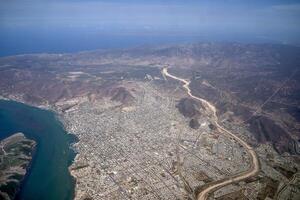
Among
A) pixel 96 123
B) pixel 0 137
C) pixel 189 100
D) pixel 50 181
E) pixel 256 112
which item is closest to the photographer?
pixel 50 181

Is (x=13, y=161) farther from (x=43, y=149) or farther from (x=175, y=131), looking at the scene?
(x=175, y=131)

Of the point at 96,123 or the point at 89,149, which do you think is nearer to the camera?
the point at 89,149

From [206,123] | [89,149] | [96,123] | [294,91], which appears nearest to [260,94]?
[294,91]

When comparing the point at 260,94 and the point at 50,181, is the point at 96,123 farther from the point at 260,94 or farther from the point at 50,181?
the point at 260,94

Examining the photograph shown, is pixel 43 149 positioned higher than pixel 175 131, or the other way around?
pixel 43 149

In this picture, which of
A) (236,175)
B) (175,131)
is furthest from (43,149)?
(236,175)

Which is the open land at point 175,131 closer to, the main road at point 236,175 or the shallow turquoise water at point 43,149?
the main road at point 236,175

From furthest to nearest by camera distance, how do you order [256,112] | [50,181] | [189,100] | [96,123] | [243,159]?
[189,100] → [256,112] → [96,123] → [243,159] → [50,181]
